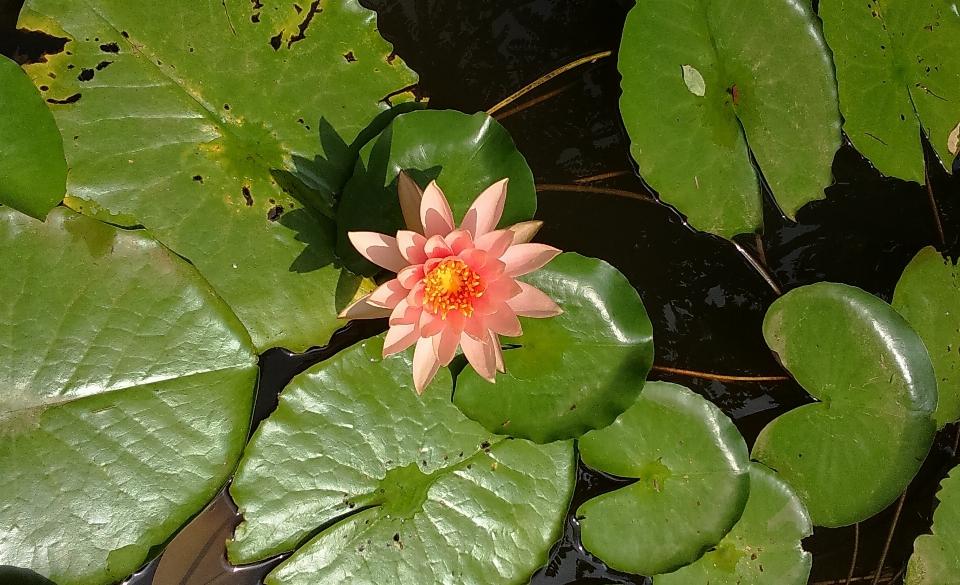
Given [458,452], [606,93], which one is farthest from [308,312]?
[606,93]

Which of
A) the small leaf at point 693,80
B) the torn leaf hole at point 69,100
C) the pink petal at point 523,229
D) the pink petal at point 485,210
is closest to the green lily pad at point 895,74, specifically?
the small leaf at point 693,80

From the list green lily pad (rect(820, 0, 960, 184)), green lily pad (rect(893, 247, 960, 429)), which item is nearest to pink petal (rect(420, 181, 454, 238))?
green lily pad (rect(820, 0, 960, 184))

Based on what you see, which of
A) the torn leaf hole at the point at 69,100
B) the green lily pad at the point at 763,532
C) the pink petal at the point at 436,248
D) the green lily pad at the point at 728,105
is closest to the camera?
the pink petal at the point at 436,248

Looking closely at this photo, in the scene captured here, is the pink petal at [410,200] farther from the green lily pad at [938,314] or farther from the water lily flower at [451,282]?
the green lily pad at [938,314]

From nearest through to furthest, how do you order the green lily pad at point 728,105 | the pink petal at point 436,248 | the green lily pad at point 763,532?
the pink petal at point 436,248, the green lily pad at point 728,105, the green lily pad at point 763,532

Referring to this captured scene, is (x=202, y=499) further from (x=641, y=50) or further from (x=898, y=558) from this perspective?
(x=898, y=558)

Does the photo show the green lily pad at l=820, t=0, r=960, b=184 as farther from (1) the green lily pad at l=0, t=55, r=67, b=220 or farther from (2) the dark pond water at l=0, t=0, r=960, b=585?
(1) the green lily pad at l=0, t=55, r=67, b=220

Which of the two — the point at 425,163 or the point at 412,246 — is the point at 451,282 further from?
the point at 425,163
